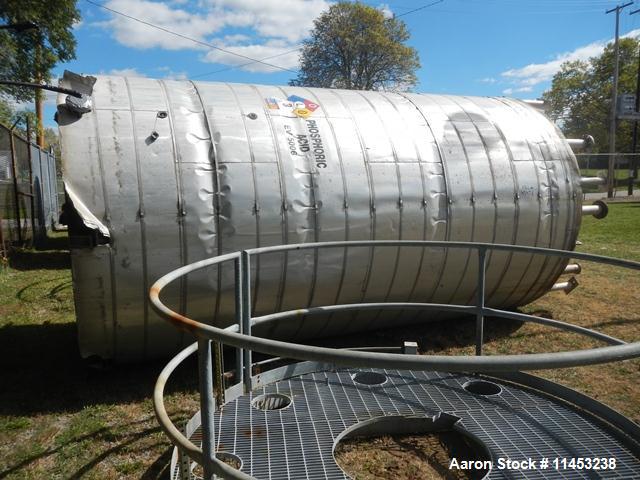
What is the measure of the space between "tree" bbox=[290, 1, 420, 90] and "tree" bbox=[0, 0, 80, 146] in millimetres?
26215

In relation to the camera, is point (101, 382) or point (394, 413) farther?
point (101, 382)

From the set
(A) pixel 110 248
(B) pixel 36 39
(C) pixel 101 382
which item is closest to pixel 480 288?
(A) pixel 110 248

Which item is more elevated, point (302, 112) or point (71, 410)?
point (302, 112)

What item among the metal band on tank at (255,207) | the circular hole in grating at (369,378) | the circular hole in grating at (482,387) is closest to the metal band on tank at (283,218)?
the metal band on tank at (255,207)

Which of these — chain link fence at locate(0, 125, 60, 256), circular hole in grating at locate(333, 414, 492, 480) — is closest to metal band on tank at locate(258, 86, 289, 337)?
circular hole in grating at locate(333, 414, 492, 480)

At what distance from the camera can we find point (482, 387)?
4277 millimetres

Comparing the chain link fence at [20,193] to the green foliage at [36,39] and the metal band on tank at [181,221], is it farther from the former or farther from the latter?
the metal band on tank at [181,221]

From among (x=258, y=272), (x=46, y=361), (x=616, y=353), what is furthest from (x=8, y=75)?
(x=616, y=353)

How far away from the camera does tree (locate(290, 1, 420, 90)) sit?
4484 cm

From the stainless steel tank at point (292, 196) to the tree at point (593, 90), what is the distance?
5108 centimetres

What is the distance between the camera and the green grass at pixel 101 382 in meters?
3.82

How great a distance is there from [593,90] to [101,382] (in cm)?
6274

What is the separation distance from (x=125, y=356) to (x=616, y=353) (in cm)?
444

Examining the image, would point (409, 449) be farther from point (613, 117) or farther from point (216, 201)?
point (613, 117)
